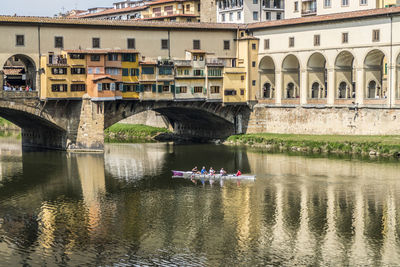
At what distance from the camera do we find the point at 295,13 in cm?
10256

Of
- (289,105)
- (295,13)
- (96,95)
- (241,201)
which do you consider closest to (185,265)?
(241,201)

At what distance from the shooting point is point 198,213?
4709 cm

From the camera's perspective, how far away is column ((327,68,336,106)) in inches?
3120

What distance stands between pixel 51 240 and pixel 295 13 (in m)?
68.2

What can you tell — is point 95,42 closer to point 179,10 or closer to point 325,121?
point 325,121

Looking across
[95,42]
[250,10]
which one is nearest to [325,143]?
[95,42]

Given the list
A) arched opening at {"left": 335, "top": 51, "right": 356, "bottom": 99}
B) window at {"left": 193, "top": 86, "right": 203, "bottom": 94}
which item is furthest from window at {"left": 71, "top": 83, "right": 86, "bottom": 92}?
arched opening at {"left": 335, "top": 51, "right": 356, "bottom": 99}

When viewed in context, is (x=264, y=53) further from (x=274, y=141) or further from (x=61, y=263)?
(x=61, y=263)

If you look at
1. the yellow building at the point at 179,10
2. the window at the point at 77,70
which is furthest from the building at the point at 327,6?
the window at the point at 77,70

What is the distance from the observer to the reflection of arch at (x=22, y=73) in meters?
74.4

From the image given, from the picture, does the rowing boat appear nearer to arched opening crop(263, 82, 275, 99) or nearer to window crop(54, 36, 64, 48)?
window crop(54, 36, 64, 48)

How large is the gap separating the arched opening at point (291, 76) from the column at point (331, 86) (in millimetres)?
6337

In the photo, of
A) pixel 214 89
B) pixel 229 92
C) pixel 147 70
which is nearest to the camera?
pixel 147 70

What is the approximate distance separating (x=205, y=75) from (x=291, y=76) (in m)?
10.9
